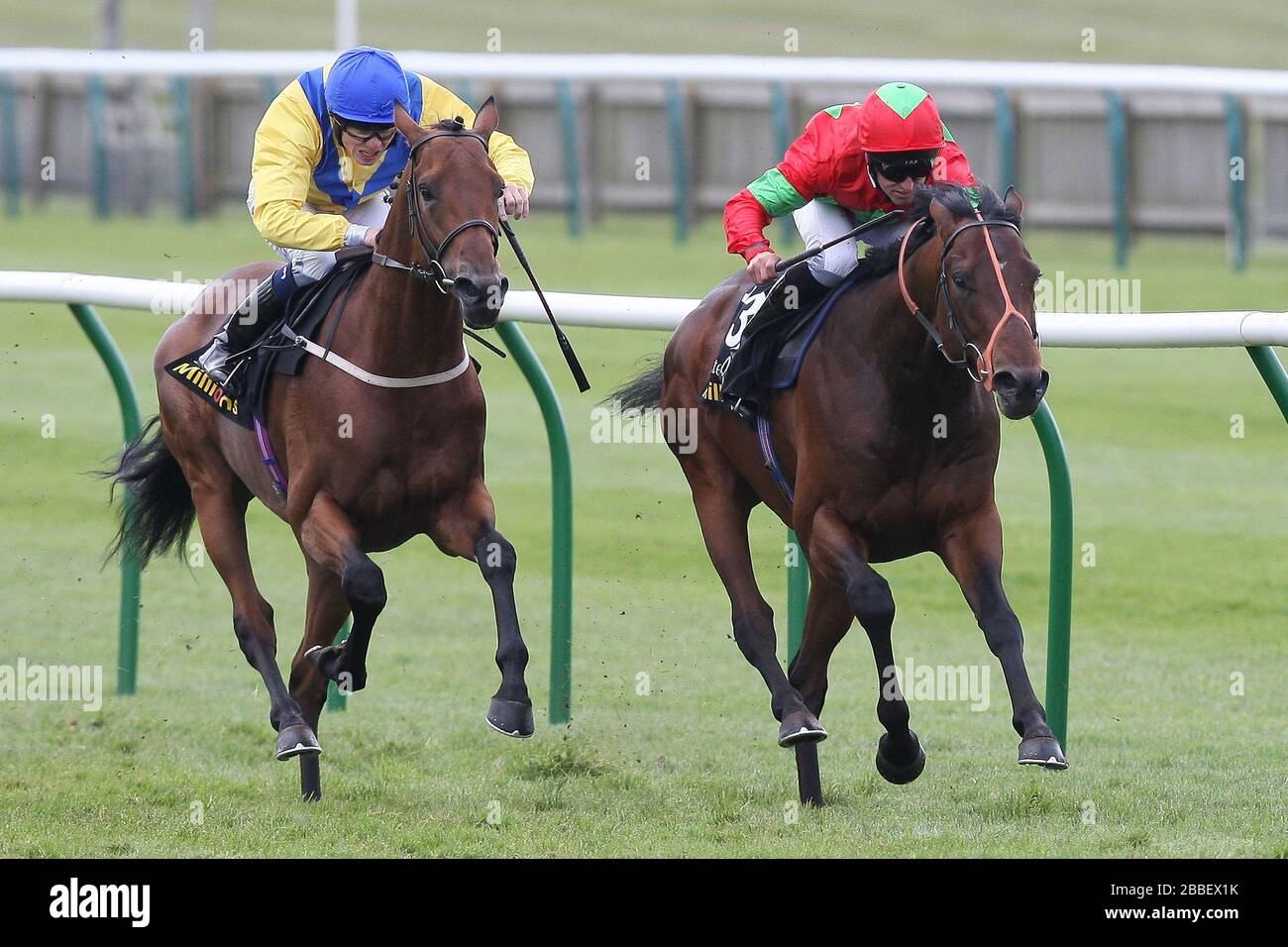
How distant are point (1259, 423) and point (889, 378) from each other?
6620 mm

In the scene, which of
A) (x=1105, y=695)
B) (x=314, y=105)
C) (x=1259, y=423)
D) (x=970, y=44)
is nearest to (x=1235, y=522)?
Result: (x=1259, y=423)

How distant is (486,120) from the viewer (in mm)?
4734

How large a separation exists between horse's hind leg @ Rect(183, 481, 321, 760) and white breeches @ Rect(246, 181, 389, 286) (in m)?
0.74

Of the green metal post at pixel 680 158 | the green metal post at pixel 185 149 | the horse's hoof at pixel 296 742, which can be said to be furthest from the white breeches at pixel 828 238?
the green metal post at pixel 185 149

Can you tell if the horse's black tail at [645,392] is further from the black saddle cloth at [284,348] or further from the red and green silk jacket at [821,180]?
the black saddle cloth at [284,348]

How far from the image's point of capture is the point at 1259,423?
10.7 metres

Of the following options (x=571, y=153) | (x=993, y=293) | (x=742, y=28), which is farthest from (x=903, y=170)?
(x=742, y=28)

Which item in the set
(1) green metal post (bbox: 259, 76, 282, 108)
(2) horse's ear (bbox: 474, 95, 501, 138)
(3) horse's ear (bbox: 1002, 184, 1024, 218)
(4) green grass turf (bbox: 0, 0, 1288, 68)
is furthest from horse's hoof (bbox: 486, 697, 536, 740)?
(4) green grass turf (bbox: 0, 0, 1288, 68)

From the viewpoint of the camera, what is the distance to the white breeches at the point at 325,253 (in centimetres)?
520

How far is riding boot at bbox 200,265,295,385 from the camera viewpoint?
206 inches

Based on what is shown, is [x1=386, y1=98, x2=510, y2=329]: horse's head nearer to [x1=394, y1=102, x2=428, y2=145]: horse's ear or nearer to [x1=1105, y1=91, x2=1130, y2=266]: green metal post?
[x1=394, y1=102, x2=428, y2=145]: horse's ear

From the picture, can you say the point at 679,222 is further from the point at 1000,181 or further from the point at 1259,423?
the point at 1259,423

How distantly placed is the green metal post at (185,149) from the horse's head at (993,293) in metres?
14.1

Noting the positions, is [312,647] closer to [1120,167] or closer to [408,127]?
[408,127]
